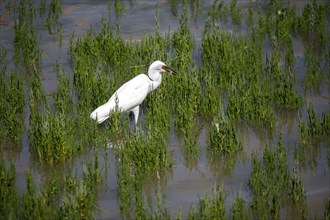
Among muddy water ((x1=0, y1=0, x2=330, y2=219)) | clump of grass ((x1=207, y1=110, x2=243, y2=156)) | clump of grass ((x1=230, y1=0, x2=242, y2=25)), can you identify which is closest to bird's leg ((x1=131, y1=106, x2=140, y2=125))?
muddy water ((x1=0, y1=0, x2=330, y2=219))

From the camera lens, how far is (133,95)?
9102mm

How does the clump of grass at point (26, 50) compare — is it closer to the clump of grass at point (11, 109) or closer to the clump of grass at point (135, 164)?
the clump of grass at point (11, 109)

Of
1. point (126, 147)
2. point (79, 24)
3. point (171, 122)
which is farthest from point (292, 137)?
point (79, 24)

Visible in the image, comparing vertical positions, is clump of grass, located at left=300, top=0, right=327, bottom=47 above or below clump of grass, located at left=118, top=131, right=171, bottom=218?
above

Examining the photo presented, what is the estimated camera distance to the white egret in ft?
29.0

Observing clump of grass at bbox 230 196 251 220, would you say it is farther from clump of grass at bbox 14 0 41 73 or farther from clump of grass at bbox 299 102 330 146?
clump of grass at bbox 14 0 41 73

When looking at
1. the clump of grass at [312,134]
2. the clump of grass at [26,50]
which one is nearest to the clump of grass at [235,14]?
the clump of grass at [26,50]

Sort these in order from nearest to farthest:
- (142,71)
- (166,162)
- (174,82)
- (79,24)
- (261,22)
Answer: (166,162) < (174,82) < (142,71) < (261,22) < (79,24)

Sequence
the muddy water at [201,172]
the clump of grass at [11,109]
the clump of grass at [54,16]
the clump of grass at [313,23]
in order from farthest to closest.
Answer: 1. the clump of grass at [54,16]
2. the clump of grass at [313,23]
3. the clump of grass at [11,109]
4. the muddy water at [201,172]

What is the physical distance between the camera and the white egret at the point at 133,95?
885 cm

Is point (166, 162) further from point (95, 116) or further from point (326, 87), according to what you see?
point (326, 87)

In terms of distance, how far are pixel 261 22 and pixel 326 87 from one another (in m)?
2.29

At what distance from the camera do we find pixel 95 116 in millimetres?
8805

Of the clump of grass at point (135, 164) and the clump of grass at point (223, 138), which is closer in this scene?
the clump of grass at point (135, 164)
